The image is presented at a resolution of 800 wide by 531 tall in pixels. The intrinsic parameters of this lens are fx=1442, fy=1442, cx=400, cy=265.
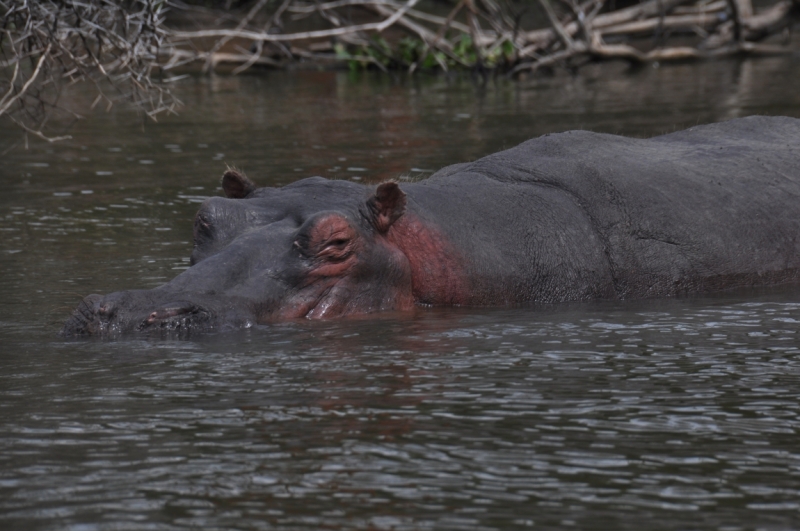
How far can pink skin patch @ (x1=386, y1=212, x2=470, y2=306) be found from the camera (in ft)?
22.7

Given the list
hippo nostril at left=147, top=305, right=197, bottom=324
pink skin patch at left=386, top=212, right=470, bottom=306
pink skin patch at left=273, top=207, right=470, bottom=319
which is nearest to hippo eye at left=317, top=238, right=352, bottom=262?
pink skin patch at left=273, top=207, right=470, bottom=319

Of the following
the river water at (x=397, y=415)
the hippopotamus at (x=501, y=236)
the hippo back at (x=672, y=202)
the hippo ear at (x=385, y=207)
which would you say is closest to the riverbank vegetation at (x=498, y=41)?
A: the hippo back at (x=672, y=202)

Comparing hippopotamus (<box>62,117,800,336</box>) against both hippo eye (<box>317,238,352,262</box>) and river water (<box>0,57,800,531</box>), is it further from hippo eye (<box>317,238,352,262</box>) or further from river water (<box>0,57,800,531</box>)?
river water (<box>0,57,800,531</box>)

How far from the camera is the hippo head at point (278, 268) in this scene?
606 centimetres

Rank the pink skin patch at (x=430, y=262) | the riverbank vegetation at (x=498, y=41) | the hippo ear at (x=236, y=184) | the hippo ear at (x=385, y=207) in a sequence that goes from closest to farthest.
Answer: the hippo ear at (x=385, y=207) → the pink skin patch at (x=430, y=262) → the hippo ear at (x=236, y=184) → the riverbank vegetation at (x=498, y=41)

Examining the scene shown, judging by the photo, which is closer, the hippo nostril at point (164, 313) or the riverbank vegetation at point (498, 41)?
the hippo nostril at point (164, 313)

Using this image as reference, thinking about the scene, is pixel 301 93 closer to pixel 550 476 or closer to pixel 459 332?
pixel 459 332

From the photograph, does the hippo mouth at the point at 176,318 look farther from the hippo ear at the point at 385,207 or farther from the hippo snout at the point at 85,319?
the hippo ear at the point at 385,207

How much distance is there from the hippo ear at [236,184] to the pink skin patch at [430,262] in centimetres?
80

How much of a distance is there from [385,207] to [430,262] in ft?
1.34

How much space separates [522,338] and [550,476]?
2.06 meters

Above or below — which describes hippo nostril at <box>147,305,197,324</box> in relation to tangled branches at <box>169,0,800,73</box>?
below

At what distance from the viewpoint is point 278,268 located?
636 cm

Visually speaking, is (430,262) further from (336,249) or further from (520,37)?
(520,37)
